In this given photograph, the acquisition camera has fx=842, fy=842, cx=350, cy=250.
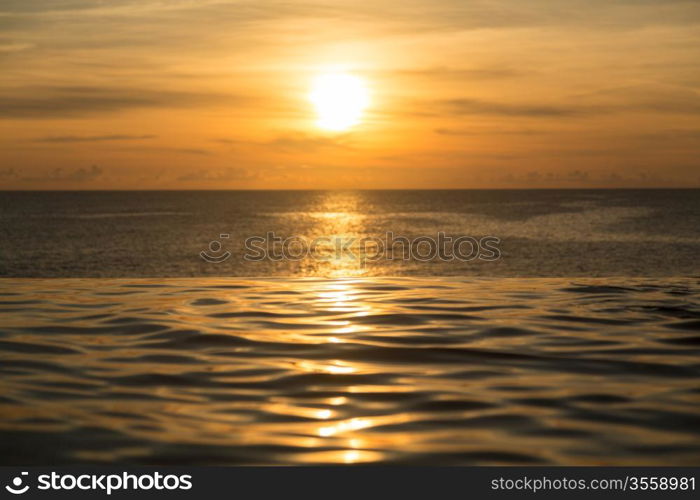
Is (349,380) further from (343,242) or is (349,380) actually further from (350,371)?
(343,242)

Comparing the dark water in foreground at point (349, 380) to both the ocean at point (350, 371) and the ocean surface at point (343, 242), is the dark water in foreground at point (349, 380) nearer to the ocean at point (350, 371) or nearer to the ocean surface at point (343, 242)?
the ocean at point (350, 371)

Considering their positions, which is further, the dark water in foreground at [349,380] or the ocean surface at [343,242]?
the ocean surface at [343,242]

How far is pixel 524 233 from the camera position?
108500 mm

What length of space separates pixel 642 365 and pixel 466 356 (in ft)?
6.01

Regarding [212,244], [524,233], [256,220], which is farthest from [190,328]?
[256,220]

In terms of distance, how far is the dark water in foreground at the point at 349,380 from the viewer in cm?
614

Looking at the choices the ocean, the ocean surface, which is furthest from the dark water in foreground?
the ocean surface

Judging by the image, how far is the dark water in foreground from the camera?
6145mm

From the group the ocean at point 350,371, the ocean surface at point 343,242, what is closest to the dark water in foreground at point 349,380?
the ocean at point 350,371

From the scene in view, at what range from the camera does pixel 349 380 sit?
26.4 feet

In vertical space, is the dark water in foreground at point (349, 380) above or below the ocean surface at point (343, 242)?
below

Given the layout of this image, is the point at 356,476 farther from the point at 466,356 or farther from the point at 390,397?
the point at 466,356

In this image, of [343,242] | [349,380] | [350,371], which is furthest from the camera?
[343,242]

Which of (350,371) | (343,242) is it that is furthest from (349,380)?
(343,242)
